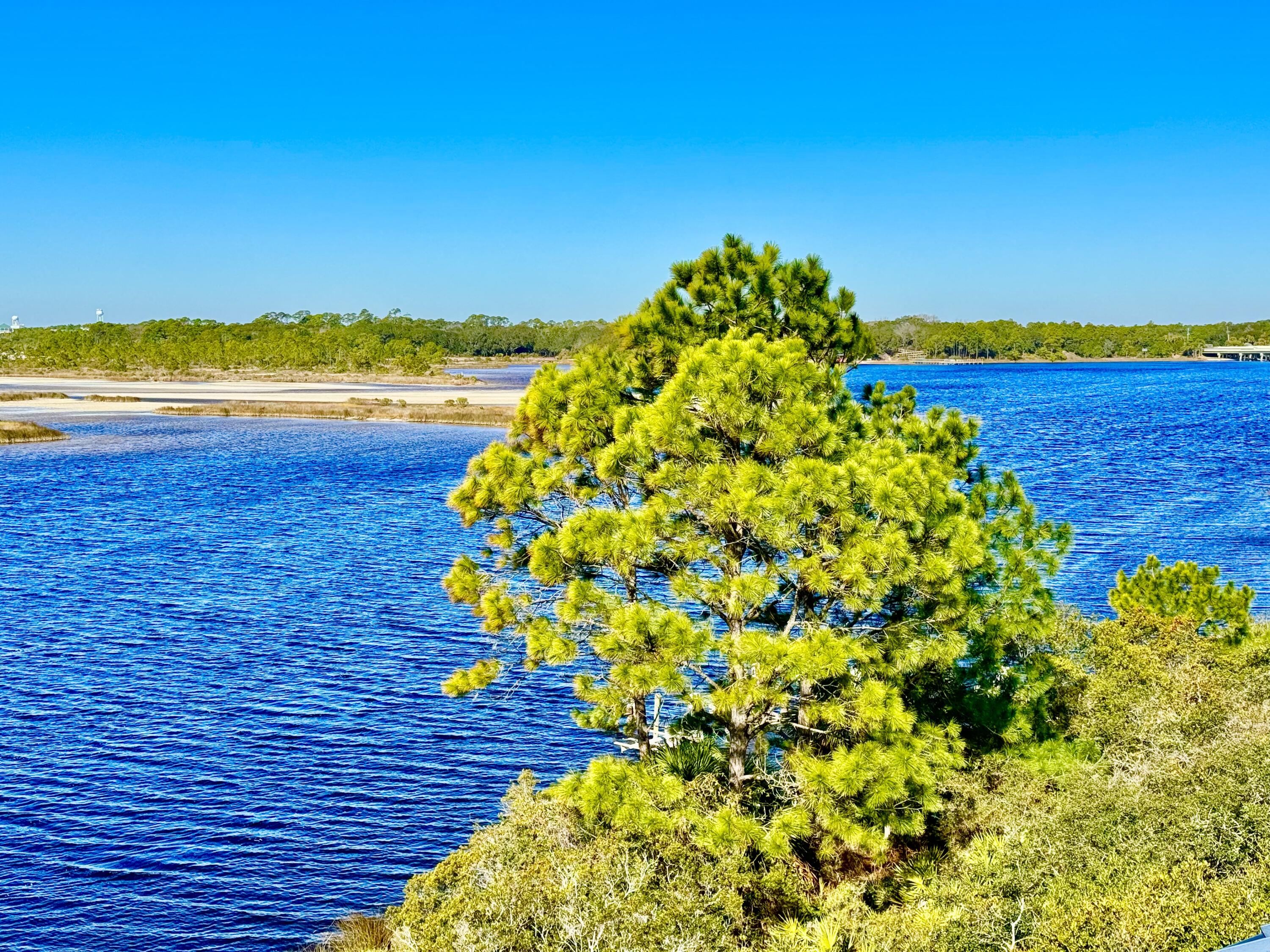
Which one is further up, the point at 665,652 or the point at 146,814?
the point at 665,652

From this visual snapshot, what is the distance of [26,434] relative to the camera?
10406 cm

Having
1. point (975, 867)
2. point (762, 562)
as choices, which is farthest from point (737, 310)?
point (975, 867)

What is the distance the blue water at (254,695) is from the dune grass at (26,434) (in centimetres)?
2790

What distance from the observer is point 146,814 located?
82.9 ft

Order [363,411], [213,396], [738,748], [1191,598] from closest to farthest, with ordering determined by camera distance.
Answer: [738,748], [1191,598], [363,411], [213,396]

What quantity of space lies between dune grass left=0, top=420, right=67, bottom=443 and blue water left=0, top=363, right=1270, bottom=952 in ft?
91.6

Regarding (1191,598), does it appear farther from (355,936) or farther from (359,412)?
(359,412)

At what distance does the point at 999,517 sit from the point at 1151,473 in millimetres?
65139

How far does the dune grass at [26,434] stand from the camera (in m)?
102

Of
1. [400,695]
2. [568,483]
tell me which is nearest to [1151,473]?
[400,695]

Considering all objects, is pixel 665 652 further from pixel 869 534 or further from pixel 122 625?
pixel 122 625

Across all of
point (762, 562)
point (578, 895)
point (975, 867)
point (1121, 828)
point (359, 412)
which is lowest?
point (975, 867)

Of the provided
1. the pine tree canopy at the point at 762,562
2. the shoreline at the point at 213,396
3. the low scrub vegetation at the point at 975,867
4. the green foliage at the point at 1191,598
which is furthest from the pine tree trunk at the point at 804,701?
the shoreline at the point at 213,396

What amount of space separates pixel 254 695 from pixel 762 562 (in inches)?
761
